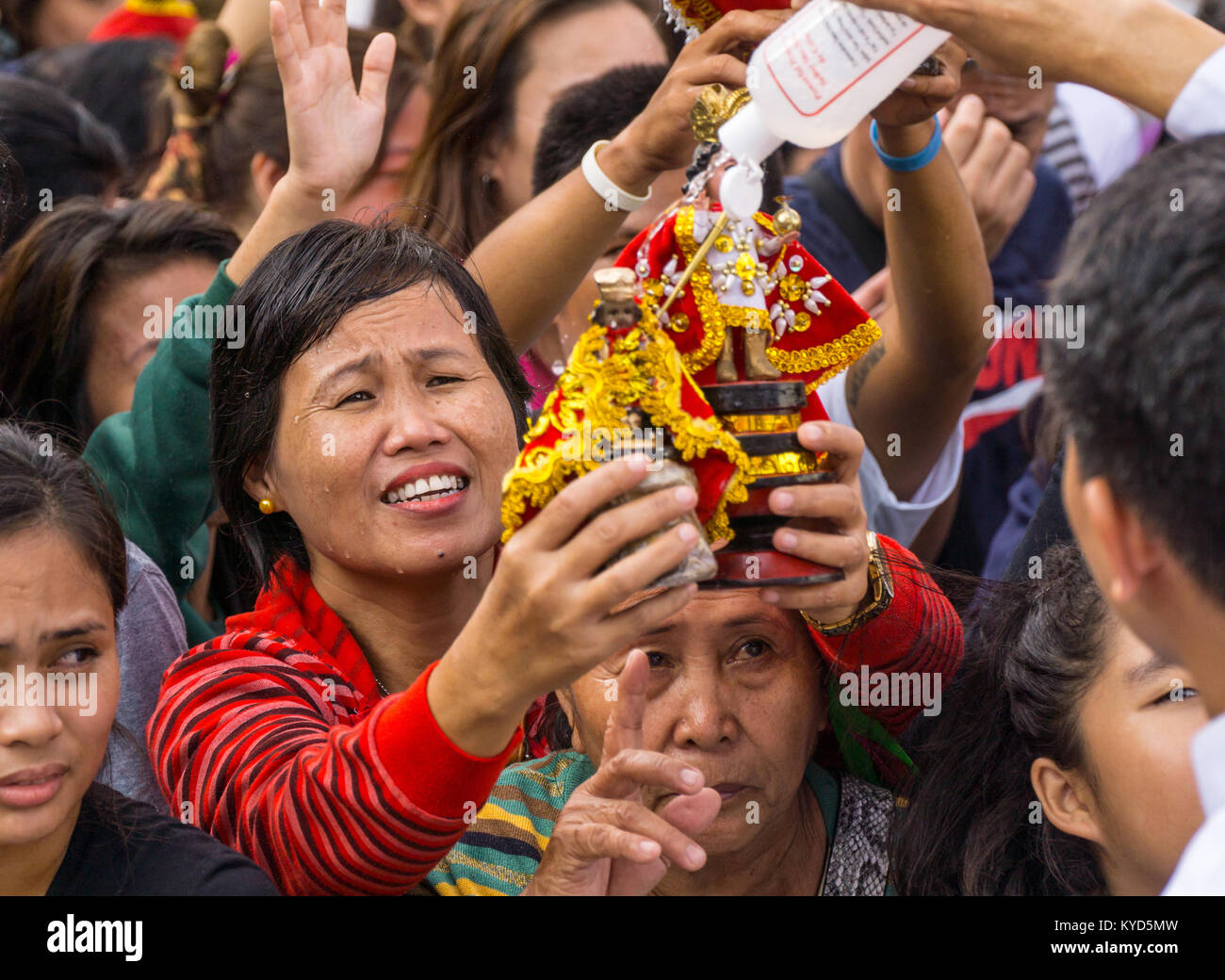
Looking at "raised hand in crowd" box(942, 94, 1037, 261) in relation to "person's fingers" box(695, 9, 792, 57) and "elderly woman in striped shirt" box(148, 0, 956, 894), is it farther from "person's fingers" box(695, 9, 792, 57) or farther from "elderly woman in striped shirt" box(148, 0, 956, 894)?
"elderly woman in striped shirt" box(148, 0, 956, 894)

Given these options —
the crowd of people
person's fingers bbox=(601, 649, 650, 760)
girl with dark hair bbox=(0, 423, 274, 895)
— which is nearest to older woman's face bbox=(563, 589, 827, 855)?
the crowd of people

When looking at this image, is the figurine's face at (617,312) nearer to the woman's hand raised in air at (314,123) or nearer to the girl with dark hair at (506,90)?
the woman's hand raised in air at (314,123)

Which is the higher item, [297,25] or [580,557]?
[297,25]

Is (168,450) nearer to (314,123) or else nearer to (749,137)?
(314,123)

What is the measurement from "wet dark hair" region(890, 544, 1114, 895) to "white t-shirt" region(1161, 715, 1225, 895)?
28.5 inches

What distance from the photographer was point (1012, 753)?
220 cm

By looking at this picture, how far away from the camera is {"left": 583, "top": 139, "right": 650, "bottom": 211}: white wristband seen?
8.00 ft

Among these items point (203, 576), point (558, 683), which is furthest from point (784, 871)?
point (203, 576)

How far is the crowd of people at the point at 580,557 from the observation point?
146 cm

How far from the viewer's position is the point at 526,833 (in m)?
2.08

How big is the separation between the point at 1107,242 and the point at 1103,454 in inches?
7.3

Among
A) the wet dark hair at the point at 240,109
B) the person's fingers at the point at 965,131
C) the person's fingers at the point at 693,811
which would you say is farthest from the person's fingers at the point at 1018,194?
the person's fingers at the point at 693,811

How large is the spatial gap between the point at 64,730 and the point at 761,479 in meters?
0.90

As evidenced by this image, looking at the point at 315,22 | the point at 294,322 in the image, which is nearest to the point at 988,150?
the point at 315,22
